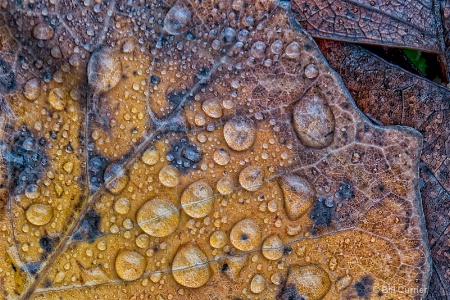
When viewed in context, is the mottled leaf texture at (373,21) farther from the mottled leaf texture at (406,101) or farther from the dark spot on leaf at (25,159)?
the dark spot on leaf at (25,159)

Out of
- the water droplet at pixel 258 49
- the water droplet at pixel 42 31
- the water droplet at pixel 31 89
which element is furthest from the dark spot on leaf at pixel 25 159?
the water droplet at pixel 258 49

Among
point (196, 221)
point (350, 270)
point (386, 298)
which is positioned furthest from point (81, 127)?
point (386, 298)

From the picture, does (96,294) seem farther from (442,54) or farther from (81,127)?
(442,54)

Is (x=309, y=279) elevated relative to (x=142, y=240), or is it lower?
lower

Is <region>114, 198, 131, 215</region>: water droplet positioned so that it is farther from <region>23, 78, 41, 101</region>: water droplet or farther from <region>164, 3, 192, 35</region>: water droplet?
<region>164, 3, 192, 35</region>: water droplet

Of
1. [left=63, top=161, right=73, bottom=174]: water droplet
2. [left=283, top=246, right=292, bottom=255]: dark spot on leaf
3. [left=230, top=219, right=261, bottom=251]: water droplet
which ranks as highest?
[left=63, top=161, right=73, bottom=174]: water droplet

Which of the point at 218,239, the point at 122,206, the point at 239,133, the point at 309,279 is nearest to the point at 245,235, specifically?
the point at 218,239

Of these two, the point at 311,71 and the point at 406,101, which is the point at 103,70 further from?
the point at 406,101

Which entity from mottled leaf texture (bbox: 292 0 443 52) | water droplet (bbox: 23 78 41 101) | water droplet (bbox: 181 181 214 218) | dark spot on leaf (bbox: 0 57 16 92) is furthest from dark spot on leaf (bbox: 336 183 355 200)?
dark spot on leaf (bbox: 0 57 16 92)
